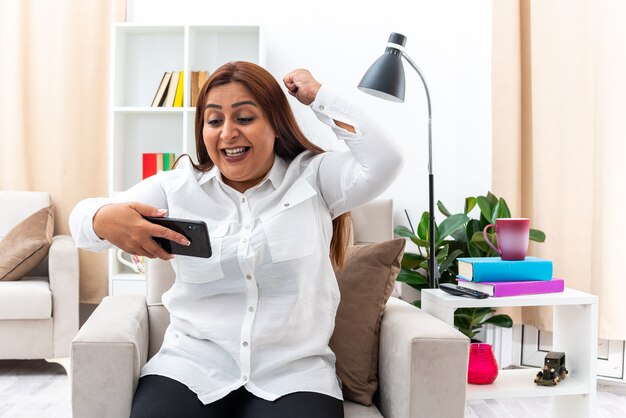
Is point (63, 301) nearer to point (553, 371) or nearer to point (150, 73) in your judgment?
point (150, 73)

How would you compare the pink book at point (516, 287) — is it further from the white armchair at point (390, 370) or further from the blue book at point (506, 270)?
the white armchair at point (390, 370)

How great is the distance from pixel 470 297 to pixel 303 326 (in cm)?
55

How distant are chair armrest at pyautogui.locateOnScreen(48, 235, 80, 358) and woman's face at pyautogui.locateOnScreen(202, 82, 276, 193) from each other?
1.65 metres

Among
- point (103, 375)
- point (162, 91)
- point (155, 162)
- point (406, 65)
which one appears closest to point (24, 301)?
point (155, 162)

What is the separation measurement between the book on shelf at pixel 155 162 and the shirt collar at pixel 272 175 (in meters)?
1.82

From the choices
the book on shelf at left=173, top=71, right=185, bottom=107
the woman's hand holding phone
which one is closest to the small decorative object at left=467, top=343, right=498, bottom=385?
the woman's hand holding phone

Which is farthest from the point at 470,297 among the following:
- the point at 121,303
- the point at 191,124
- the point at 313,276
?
the point at 191,124

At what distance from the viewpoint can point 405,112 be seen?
3482 millimetres

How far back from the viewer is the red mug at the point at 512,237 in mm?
1850

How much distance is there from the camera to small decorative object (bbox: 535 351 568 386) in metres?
1.91

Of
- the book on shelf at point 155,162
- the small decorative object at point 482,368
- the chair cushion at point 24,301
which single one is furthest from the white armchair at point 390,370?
the book on shelf at point 155,162

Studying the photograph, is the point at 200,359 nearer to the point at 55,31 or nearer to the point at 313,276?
the point at 313,276

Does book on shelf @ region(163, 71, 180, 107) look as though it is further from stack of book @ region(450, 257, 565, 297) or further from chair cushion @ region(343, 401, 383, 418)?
chair cushion @ region(343, 401, 383, 418)

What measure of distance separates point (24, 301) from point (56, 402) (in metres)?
0.47
